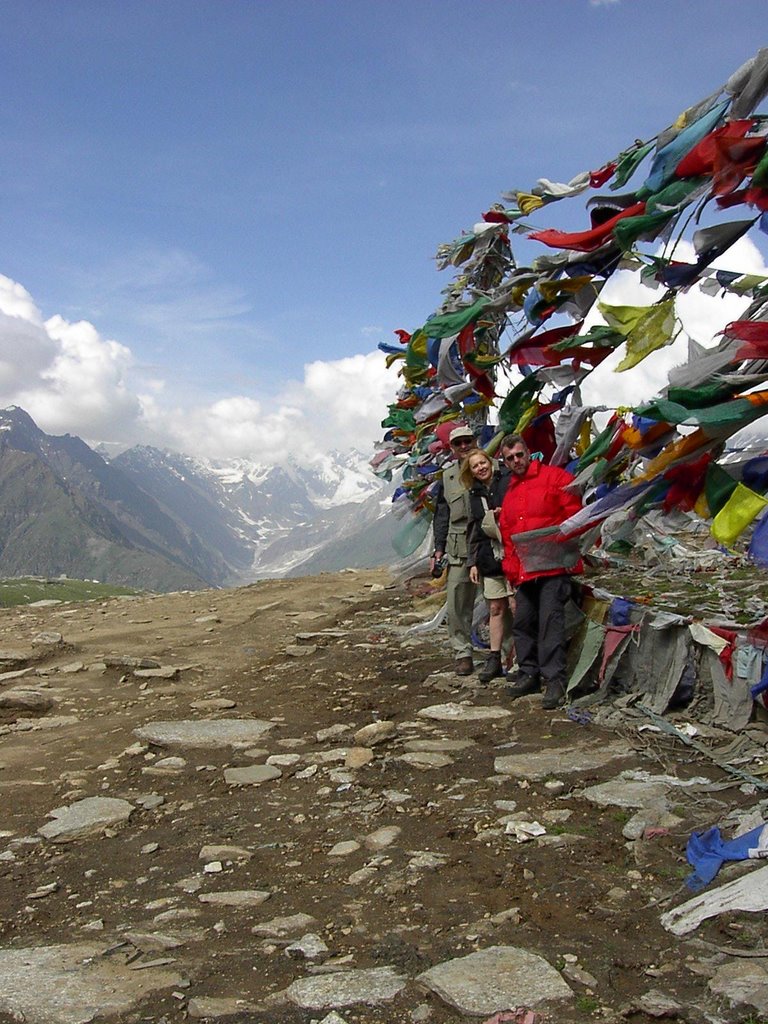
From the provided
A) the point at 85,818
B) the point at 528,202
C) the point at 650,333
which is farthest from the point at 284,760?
the point at 528,202

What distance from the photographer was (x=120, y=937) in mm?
3598

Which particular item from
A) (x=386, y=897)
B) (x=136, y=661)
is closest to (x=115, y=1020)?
(x=386, y=897)

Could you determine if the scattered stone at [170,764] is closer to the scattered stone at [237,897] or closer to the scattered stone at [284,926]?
the scattered stone at [237,897]

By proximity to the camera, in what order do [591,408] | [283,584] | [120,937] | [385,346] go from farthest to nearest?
[283,584] → [385,346] → [591,408] → [120,937]

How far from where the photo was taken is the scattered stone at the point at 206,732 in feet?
22.5

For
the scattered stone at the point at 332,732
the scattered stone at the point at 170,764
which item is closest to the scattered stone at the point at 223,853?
the scattered stone at the point at 170,764

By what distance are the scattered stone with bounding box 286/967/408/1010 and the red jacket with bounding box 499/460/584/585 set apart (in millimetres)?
4409

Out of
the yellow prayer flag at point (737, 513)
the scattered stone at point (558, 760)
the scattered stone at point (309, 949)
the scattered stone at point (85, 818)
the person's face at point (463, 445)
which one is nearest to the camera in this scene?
the scattered stone at point (309, 949)

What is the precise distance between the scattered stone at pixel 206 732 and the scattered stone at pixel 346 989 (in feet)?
12.6

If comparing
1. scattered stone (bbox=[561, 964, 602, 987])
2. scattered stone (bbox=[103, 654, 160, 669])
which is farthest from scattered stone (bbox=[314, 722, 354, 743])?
scattered stone (bbox=[103, 654, 160, 669])

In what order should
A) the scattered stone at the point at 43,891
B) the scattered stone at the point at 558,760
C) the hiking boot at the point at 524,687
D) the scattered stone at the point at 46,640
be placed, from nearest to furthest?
the scattered stone at the point at 43,891, the scattered stone at the point at 558,760, the hiking boot at the point at 524,687, the scattered stone at the point at 46,640

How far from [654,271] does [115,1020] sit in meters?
4.98

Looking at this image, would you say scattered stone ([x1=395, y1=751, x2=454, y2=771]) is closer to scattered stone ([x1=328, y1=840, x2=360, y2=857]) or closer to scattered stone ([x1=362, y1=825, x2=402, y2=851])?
scattered stone ([x1=362, y1=825, x2=402, y2=851])

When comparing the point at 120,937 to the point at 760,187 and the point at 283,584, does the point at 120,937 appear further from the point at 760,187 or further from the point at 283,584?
the point at 283,584
